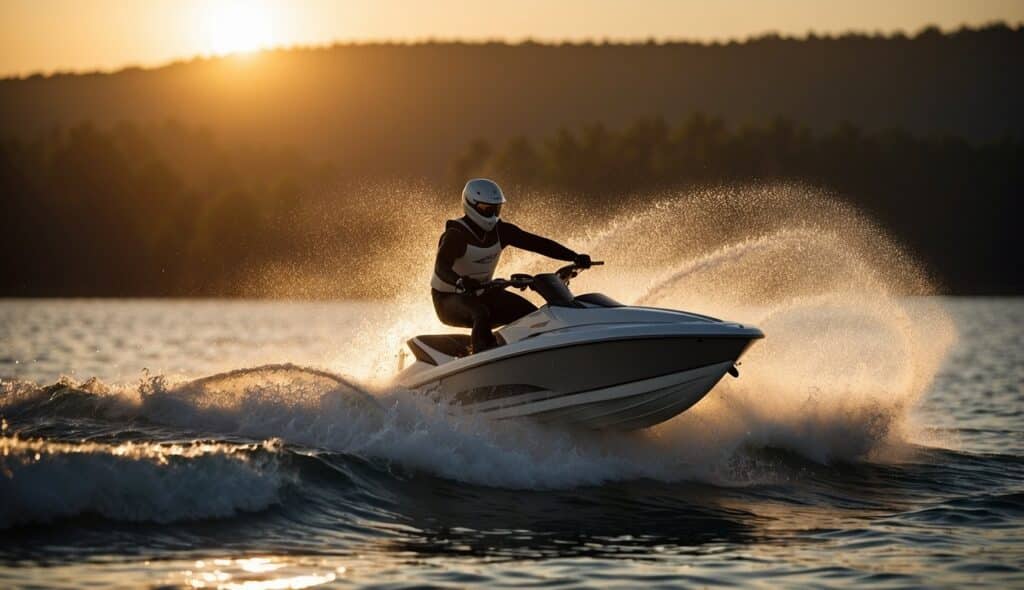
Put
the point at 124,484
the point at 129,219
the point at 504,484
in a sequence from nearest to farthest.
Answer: the point at 124,484 < the point at 504,484 < the point at 129,219

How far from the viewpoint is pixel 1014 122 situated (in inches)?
5389

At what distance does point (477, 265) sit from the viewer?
12.2 m

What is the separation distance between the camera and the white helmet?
39.3 feet

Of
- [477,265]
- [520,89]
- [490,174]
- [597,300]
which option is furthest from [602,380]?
[520,89]

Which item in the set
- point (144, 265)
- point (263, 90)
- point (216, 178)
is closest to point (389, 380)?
point (144, 265)

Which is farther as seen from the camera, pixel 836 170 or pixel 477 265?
pixel 836 170

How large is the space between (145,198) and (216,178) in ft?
13.8

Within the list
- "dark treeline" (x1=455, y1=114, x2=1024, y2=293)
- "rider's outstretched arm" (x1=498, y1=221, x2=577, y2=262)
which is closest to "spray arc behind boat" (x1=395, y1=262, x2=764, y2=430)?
"rider's outstretched arm" (x1=498, y1=221, x2=577, y2=262)

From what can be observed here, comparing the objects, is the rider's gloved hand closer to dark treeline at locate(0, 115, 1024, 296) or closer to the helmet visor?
the helmet visor

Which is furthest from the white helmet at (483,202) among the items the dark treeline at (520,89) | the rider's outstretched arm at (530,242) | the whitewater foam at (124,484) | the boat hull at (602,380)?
the dark treeline at (520,89)

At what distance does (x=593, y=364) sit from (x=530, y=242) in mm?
1627

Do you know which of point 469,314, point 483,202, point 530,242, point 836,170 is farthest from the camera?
point 836,170

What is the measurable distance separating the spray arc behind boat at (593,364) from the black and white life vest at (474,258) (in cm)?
38

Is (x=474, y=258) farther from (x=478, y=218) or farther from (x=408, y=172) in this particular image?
(x=408, y=172)
